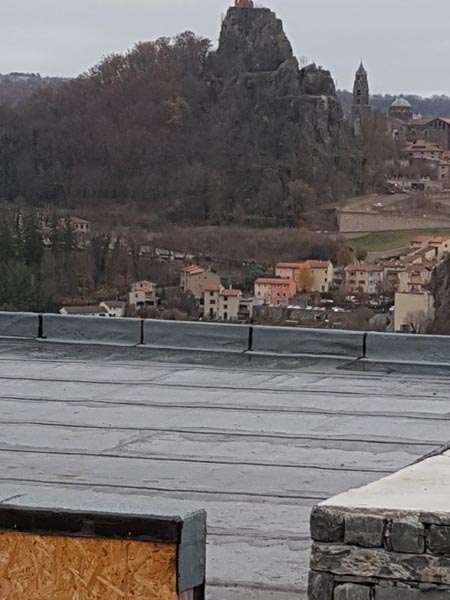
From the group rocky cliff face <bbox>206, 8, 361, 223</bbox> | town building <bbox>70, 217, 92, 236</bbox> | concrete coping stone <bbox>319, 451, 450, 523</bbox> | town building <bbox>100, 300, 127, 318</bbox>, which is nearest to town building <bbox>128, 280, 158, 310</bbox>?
town building <bbox>100, 300, 127, 318</bbox>

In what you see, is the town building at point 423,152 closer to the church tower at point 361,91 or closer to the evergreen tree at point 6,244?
the church tower at point 361,91

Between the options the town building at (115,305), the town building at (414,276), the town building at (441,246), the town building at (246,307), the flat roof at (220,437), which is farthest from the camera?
the town building at (441,246)

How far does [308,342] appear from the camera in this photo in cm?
750

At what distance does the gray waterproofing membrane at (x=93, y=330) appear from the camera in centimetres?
Answer: 787

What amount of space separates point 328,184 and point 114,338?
70100 millimetres

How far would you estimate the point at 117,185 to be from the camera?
260 ft

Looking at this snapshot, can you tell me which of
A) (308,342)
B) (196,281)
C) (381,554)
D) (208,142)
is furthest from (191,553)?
(208,142)

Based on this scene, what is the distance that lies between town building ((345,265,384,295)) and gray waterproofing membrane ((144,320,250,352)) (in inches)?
1855

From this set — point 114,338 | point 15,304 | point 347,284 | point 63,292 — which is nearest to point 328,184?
point 347,284

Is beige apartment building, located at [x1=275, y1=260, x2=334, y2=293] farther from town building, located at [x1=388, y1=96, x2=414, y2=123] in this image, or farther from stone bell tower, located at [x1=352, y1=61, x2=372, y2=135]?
town building, located at [x1=388, y1=96, x2=414, y2=123]

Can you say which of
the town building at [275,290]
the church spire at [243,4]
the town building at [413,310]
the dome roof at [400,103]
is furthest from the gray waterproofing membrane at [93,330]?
the dome roof at [400,103]

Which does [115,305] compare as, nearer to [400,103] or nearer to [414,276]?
[414,276]

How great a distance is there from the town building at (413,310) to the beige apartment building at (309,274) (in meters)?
7.47

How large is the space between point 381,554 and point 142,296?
50.4 m
